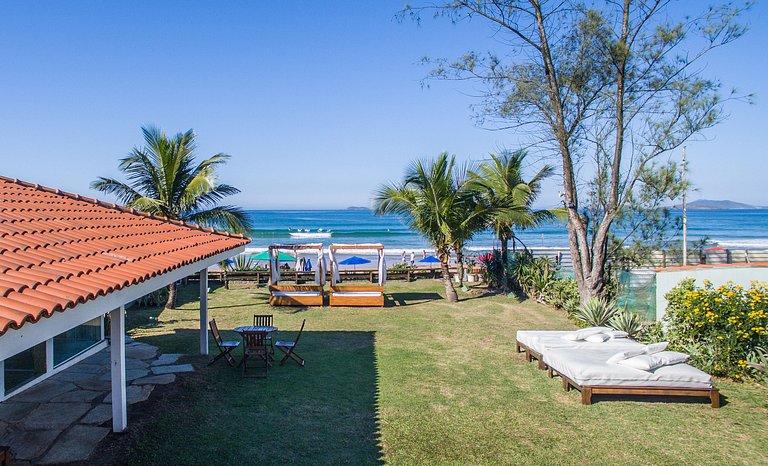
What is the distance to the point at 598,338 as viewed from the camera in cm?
892

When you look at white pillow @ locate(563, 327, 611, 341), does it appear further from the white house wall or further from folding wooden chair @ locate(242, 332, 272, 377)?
the white house wall

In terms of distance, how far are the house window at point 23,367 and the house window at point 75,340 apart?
1.16 ft

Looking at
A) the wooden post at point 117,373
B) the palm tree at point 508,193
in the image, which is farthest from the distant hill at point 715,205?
the wooden post at point 117,373

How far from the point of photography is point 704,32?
11.7 meters

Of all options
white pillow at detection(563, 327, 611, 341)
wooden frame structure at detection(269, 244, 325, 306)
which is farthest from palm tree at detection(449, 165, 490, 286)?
white pillow at detection(563, 327, 611, 341)

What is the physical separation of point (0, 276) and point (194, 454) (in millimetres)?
2843

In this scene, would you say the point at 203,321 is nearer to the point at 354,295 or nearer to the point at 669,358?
the point at 354,295

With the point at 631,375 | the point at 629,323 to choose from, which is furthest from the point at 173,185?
the point at 631,375

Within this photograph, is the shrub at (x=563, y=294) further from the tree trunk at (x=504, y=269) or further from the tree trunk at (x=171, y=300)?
the tree trunk at (x=171, y=300)

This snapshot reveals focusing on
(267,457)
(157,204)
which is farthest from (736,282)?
(157,204)

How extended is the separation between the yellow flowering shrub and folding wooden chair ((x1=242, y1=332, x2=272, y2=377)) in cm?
749

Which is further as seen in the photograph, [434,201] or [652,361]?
[434,201]

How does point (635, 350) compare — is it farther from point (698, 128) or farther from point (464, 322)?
point (698, 128)

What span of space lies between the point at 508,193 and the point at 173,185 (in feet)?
40.6
